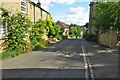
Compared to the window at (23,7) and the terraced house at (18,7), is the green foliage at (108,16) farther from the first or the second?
the window at (23,7)

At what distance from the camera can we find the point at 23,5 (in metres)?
31.2

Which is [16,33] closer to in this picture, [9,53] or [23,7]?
[9,53]

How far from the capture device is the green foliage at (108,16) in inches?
1310

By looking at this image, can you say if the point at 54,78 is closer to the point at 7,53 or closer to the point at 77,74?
the point at 77,74

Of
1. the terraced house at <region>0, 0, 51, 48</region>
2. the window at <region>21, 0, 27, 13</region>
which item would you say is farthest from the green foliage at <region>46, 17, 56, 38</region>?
the window at <region>21, 0, 27, 13</region>

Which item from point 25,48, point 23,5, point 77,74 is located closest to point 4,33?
point 25,48

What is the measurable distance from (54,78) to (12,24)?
1406 centimetres

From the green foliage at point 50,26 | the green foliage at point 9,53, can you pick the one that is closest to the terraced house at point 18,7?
the green foliage at point 9,53

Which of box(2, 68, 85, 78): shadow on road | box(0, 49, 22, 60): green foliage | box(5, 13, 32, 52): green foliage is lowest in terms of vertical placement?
box(2, 68, 85, 78): shadow on road

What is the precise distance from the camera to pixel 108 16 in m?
34.6

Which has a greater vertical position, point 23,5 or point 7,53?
point 23,5

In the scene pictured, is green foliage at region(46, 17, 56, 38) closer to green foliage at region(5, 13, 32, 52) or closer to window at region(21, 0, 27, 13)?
Result: window at region(21, 0, 27, 13)

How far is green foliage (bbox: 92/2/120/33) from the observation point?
33.3 metres

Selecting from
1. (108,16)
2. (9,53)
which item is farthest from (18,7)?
(108,16)
